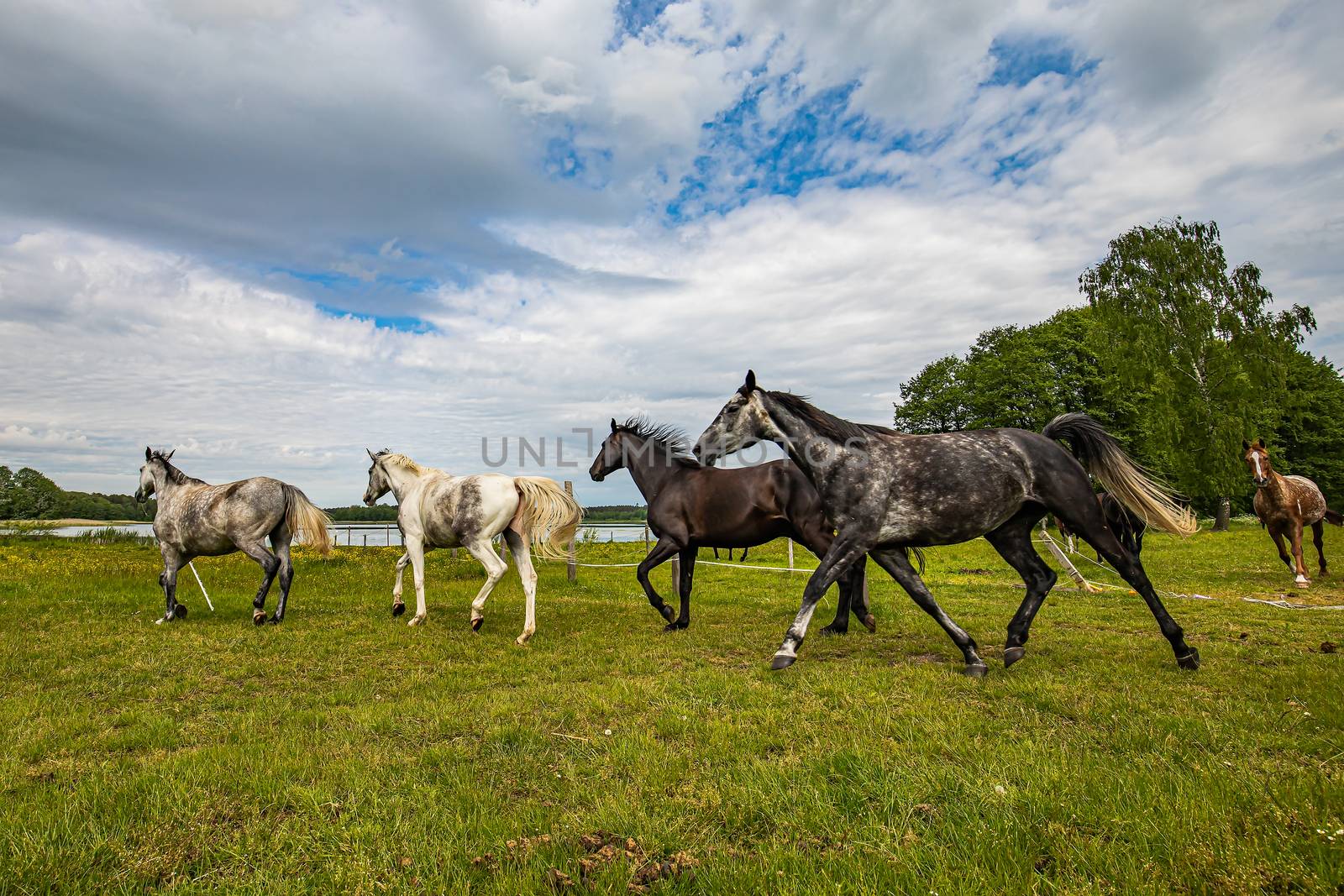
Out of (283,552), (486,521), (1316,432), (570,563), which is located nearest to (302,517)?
(283,552)

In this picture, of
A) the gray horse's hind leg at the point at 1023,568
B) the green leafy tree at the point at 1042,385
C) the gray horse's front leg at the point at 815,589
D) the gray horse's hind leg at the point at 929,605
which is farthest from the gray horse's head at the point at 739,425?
the green leafy tree at the point at 1042,385

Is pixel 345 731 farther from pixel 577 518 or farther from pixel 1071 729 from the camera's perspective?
pixel 577 518

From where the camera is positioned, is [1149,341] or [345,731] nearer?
[345,731]

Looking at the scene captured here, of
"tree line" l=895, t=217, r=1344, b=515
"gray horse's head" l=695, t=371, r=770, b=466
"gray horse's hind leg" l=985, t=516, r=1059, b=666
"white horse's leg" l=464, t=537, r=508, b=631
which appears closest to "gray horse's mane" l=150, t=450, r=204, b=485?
"white horse's leg" l=464, t=537, r=508, b=631

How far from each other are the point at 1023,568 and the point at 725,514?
3.53 m

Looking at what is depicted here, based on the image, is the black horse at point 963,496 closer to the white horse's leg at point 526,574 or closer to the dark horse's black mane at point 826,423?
the dark horse's black mane at point 826,423

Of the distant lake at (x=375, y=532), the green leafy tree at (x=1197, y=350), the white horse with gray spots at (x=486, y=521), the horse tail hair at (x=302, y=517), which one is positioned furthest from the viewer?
the green leafy tree at (x=1197, y=350)

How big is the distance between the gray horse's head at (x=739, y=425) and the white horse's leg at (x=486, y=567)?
3.05 metres

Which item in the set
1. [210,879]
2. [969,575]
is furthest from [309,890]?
[969,575]

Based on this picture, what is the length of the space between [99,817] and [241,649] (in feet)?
15.7

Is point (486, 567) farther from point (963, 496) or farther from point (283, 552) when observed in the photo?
point (963, 496)

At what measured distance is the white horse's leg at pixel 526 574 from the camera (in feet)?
25.5

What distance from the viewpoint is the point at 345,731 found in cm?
418

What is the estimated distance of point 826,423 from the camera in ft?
20.8
